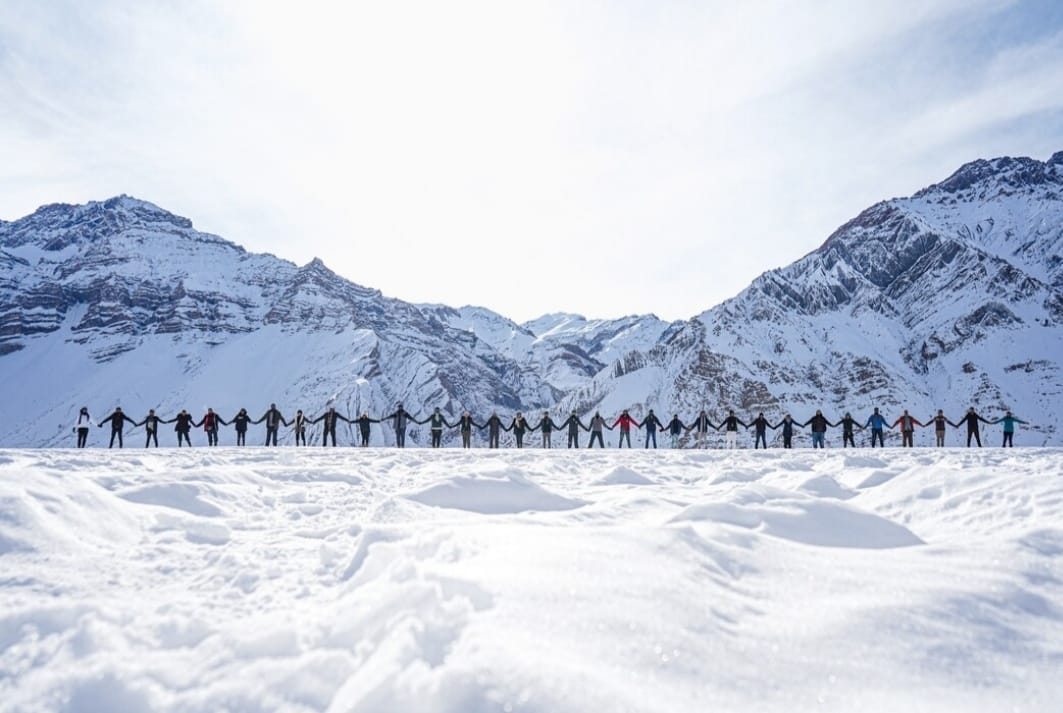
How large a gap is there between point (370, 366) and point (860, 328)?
144 m

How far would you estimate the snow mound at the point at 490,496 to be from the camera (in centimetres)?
828

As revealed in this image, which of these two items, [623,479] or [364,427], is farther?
[364,427]

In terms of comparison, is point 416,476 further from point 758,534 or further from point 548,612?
point 548,612

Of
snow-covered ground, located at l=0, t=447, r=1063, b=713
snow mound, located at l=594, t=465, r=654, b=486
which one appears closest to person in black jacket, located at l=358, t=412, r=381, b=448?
snow mound, located at l=594, t=465, r=654, b=486

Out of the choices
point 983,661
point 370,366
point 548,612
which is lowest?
point 983,661

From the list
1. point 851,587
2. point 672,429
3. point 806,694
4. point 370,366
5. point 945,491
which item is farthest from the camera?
point 370,366

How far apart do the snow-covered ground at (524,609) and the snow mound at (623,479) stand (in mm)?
3713

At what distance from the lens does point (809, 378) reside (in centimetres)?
15025

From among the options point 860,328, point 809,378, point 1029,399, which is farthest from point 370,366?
point 1029,399

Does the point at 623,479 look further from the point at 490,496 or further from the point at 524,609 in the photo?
the point at 524,609

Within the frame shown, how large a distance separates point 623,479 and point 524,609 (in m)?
8.09

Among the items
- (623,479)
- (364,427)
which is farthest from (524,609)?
(364,427)

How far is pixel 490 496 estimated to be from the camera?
8.66 metres

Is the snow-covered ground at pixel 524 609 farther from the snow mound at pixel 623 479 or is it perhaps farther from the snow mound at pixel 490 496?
the snow mound at pixel 623 479
